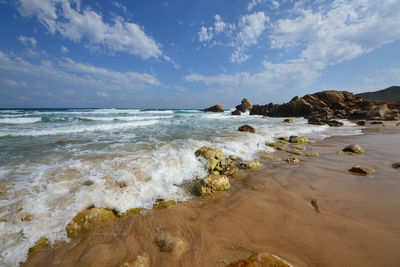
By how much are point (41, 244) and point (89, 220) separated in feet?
1.54

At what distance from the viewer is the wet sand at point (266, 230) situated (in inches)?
63.2

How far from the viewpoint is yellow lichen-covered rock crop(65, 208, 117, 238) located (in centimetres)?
201

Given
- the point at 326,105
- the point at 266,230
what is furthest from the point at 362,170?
the point at 326,105

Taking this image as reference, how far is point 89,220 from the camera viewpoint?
211 centimetres

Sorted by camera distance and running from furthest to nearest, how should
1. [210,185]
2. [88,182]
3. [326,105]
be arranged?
[326,105]
[88,182]
[210,185]

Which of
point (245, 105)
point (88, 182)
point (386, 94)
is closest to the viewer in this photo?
point (88, 182)

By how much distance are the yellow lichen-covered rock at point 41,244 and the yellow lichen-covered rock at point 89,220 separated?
7.8 inches

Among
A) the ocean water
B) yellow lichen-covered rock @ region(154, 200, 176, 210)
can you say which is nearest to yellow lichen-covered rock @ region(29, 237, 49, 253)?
the ocean water

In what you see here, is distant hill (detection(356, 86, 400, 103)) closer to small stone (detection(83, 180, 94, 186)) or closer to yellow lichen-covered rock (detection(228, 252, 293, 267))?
yellow lichen-covered rock (detection(228, 252, 293, 267))

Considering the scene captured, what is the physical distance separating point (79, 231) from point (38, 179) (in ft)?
6.80

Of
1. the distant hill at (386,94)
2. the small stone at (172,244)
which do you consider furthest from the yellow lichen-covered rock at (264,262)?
the distant hill at (386,94)

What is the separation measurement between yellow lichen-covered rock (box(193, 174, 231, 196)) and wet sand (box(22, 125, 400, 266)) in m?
0.12

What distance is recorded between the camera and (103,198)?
255 cm

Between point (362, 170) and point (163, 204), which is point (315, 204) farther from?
point (163, 204)
